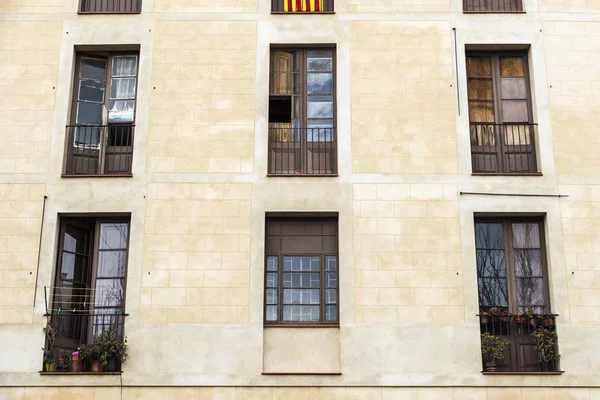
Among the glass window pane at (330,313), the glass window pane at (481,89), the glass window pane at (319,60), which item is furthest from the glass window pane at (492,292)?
the glass window pane at (319,60)

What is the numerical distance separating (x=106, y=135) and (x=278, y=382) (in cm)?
633

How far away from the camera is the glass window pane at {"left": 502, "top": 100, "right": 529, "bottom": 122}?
1741 cm

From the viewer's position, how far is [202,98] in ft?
56.2

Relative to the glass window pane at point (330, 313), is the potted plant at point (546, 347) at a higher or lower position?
lower

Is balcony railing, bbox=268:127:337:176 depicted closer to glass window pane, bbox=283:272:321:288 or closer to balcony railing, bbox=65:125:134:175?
glass window pane, bbox=283:272:321:288

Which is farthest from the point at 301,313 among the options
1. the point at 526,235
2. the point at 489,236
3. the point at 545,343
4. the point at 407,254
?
the point at 526,235

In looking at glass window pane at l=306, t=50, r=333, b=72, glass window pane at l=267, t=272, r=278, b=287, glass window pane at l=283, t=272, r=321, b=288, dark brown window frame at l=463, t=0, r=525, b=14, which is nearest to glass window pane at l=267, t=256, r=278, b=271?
glass window pane at l=267, t=272, r=278, b=287

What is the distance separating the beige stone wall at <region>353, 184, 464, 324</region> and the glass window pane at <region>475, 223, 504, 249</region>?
0.66 m

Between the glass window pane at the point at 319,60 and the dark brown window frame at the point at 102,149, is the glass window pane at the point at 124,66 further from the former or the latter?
the glass window pane at the point at 319,60

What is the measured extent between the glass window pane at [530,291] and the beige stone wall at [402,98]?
8.59 ft

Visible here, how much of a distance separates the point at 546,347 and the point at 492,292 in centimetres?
147

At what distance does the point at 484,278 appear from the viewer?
16391 mm

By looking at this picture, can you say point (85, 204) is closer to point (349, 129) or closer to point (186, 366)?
point (186, 366)

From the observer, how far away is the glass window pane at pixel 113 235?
16.9 m
